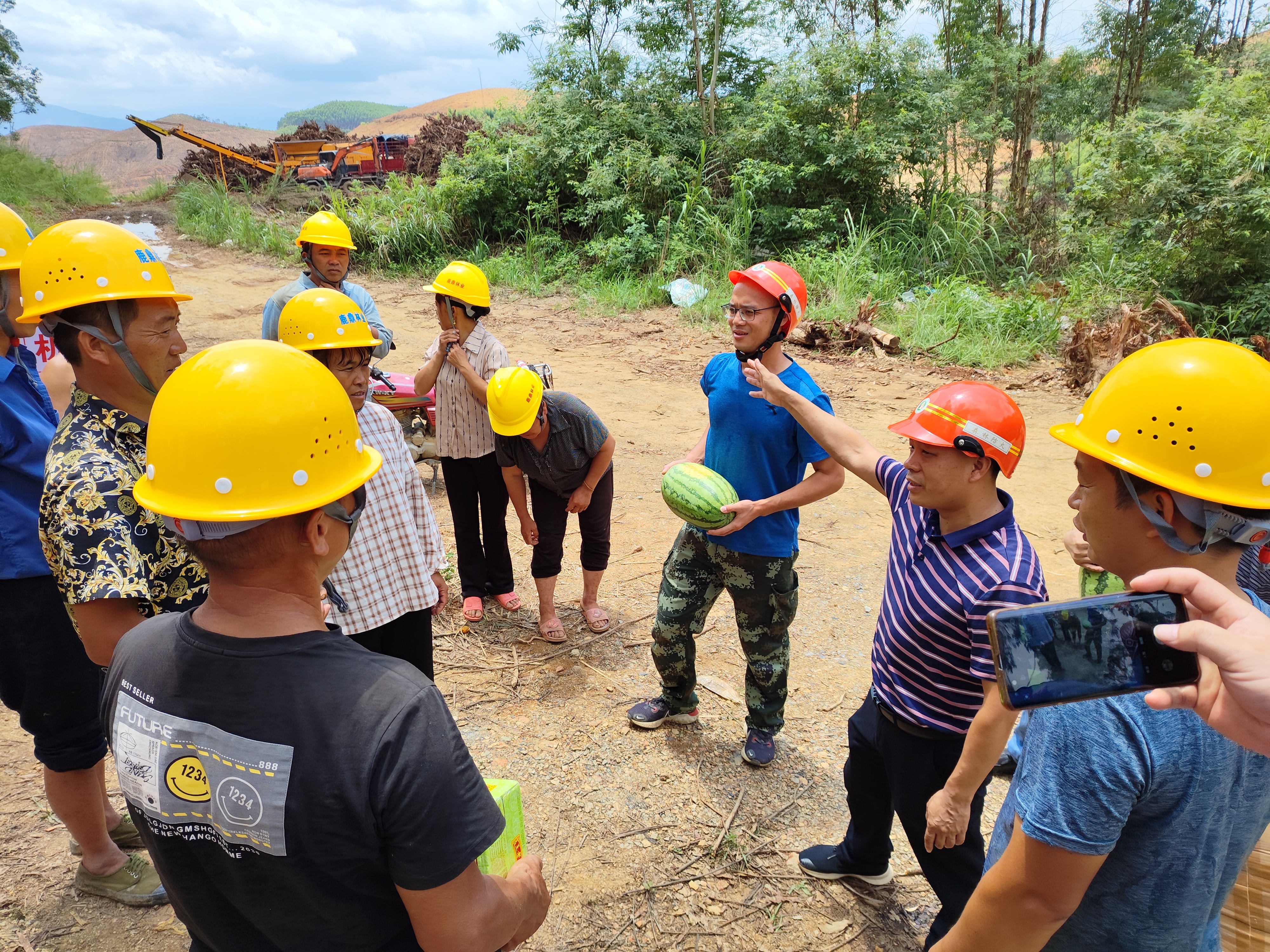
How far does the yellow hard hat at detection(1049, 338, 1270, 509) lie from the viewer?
147 cm

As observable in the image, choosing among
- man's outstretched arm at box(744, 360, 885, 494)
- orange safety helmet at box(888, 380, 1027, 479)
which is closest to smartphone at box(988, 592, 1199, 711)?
orange safety helmet at box(888, 380, 1027, 479)

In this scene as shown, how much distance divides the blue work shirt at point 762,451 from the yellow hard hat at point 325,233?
134 inches

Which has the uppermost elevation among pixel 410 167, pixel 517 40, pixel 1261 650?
pixel 517 40

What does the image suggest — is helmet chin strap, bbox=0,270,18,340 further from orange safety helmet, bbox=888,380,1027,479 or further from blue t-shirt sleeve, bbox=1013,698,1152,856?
blue t-shirt sleeve, bbox=1013,698,1152,856

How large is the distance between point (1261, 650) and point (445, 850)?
1.33 metres

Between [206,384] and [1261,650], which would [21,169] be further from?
[1261,650]

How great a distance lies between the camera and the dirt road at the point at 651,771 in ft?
9.98

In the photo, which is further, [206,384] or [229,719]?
[206,384]

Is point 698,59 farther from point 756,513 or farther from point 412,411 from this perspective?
point 756,513

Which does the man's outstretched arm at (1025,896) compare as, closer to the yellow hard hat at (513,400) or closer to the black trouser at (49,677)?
the black trouser at (49,677)

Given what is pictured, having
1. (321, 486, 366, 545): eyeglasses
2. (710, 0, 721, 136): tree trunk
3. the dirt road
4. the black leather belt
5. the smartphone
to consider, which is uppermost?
(710, 0, 721, 136): tree trunk

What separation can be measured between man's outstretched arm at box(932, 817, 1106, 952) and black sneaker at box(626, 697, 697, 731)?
8.39 feet

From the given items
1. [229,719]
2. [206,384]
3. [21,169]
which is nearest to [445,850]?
[229,719]

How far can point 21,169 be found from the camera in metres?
23.2
